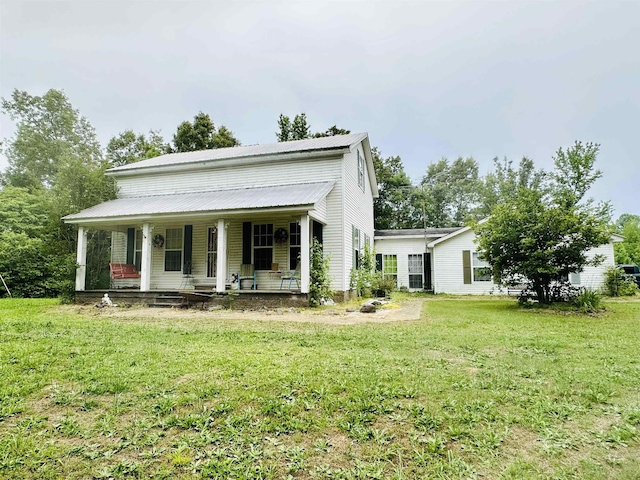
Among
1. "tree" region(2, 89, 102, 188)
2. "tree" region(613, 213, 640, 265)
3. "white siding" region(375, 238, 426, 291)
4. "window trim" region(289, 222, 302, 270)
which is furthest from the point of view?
"tree" region(2, 89, 102, 188)

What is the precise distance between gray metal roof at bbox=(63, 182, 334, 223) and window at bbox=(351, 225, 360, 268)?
8.58ft

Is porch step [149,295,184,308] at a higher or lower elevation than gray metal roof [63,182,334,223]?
lower

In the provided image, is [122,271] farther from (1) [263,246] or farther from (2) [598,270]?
(2) [598,270]

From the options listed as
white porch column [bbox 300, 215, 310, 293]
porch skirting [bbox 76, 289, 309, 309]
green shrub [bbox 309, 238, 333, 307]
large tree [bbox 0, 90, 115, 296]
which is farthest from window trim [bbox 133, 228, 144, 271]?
white porch column [bbox 300, 215, 310, 293]

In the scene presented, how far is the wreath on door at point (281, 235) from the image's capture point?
12586 millimetres

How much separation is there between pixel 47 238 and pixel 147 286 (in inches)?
281

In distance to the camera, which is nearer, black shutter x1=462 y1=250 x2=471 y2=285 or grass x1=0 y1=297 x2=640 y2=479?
grass x1=0 y1=297 x2=640 y2=479

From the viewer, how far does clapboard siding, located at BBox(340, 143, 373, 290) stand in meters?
12.8

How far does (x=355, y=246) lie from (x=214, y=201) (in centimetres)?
583

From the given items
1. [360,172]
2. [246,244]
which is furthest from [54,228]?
[360,172]

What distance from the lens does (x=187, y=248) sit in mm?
13703

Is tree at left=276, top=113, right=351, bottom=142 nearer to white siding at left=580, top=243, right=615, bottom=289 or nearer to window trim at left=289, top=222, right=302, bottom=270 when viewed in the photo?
window trim at left=289, top=222, right=302, bottom=270

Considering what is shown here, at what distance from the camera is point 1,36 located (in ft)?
46.5

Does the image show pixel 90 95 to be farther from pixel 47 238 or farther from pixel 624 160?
pixel 624 160
